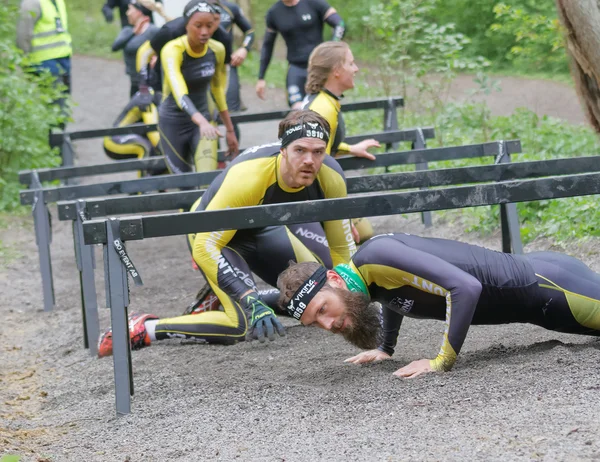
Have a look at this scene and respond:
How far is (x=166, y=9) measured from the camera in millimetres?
14648

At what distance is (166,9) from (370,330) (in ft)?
36.9

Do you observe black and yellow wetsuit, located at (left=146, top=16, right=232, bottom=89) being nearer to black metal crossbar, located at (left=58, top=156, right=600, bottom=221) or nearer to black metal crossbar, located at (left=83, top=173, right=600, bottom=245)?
black metal crossbar, located at (left=58, top=156, right=600, bottom=221)

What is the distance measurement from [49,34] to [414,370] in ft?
32.3

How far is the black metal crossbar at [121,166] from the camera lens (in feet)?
25.5

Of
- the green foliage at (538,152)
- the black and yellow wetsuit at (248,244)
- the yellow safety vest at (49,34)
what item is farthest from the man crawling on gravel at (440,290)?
the yellow safety vest at (49,34)

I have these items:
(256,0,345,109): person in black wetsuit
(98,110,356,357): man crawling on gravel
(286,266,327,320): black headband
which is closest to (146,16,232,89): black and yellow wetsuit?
(256,0,345,109): person in black wetsuit

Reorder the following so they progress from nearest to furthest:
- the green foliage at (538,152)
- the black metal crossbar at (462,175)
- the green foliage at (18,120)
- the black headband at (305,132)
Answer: the black headband at (305,132), the black metal crossbar at (462,175), the green foliage at (538,152), the green foliage at (18,120)

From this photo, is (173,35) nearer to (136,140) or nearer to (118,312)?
(136,140)

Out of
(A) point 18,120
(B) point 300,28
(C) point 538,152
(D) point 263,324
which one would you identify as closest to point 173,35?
(B) point 300,28

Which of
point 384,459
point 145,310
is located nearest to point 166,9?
point 145,310

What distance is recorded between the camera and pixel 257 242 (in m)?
5.95

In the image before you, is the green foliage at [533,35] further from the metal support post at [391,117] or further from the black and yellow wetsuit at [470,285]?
the black and yellow wetsuit at [470,285]

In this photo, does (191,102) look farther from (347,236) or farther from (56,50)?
(56,50)

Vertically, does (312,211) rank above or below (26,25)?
below
